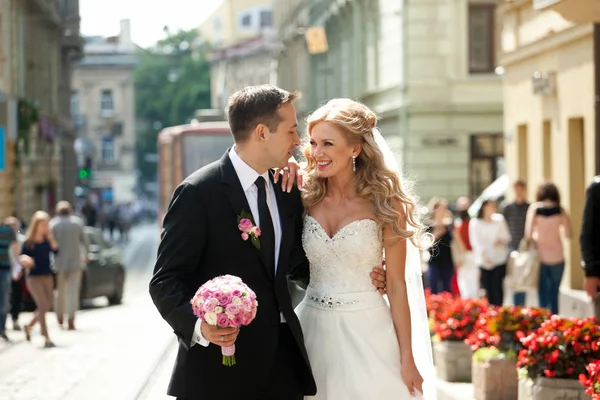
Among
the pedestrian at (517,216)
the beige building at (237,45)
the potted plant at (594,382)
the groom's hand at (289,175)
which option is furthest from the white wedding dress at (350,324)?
the beige building at (237,45)

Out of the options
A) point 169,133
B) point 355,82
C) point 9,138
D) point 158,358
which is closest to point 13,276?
point 158,358

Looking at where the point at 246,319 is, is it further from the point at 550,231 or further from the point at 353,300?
the point at 550,231

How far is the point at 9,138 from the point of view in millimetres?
37344

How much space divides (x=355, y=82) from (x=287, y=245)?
39573 mm

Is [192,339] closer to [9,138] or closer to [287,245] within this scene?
[287,245]

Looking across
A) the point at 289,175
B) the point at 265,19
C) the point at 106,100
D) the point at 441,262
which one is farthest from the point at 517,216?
the point at 265,19

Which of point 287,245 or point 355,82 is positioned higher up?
point 355,82

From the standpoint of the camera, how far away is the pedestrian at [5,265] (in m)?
20.0

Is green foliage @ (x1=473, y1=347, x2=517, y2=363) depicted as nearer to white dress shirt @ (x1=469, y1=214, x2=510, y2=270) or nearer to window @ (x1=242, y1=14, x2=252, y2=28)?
white dress shirt @ (x1=469, y1=214, x2=510, y2=270)

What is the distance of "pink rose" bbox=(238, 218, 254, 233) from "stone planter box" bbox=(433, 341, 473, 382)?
7.92 m

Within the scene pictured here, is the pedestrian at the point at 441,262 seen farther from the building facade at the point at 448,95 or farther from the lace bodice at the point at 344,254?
the building facade at the point at 448,95

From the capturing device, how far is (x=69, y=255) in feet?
71.4

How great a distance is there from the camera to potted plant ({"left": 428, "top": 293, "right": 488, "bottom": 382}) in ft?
44.7

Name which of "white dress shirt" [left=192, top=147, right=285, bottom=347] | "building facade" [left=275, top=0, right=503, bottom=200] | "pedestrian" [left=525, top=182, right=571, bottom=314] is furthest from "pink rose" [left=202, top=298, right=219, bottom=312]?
"building facade" [left=275, top=0, right=503, bottom=200]
